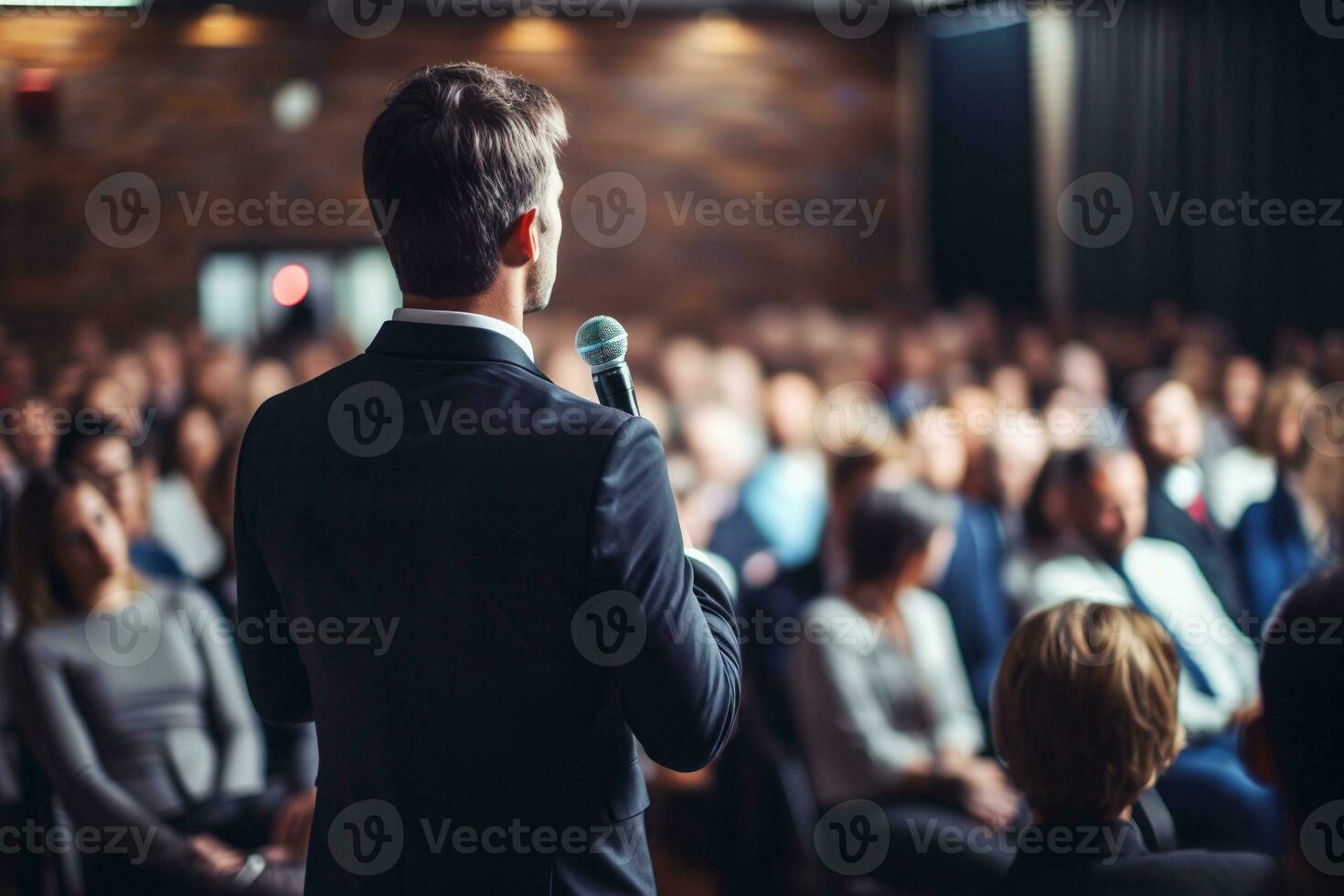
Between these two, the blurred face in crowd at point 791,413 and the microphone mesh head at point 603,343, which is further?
the blurred face in crowd at point 791,413

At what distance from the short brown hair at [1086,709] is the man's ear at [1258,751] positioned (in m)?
0.18

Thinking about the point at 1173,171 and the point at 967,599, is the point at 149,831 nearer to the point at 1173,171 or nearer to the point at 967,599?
the point at 967,599

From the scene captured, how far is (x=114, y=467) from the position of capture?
8.51ft

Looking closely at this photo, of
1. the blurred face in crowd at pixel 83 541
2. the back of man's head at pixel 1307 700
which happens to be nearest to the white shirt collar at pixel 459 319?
the back of man's head at pixel 1307 700

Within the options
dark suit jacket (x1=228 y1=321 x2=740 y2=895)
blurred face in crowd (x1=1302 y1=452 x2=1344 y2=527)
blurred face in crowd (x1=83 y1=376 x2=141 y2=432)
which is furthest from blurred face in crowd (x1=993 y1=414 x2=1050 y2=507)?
dark suit jacket (x1=228 y1=321 x2=740 y2=895)

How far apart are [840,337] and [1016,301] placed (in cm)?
195

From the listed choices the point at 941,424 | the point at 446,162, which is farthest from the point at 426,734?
the point at 941,424

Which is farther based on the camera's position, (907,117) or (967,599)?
(907,117)

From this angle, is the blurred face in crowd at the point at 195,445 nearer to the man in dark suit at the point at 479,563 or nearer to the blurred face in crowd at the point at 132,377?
the blurred face in crowd at the point at 132,377

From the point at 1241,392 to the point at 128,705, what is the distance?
374cm

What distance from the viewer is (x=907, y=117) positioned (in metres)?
9.61

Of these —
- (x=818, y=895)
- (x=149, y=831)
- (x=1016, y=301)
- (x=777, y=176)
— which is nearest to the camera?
(x=149, y=831)

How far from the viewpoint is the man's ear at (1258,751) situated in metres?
1.03

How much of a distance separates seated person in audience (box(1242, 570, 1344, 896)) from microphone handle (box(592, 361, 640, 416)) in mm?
592
